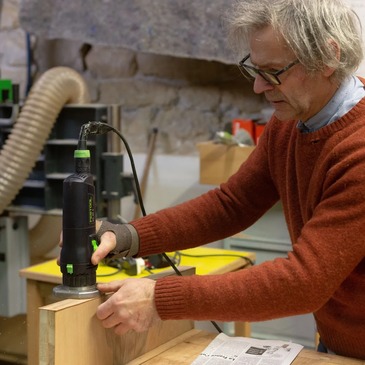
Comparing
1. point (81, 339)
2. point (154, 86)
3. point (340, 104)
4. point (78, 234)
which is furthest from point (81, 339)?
point (154, 86)

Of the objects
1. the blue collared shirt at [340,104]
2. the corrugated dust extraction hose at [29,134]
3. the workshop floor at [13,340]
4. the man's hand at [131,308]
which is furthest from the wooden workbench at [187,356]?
the corrugated dust extraction hose at [29,134]

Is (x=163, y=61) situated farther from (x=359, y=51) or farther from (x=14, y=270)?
(x=359, y=51)

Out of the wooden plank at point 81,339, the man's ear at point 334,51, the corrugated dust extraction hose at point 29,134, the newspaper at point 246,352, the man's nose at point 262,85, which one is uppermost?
the man's ear at point 334,51

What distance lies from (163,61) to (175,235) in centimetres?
164

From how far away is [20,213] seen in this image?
8.93ft

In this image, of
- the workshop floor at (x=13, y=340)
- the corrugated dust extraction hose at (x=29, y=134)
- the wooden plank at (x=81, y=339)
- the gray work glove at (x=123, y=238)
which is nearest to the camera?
the wooden plank at (x=81, y=339)

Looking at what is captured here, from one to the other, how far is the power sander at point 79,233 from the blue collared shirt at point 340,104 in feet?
1.49

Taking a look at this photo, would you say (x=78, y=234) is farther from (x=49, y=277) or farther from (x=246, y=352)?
(x=49, y=277)

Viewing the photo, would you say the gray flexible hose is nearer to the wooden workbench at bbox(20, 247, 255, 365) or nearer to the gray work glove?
the wooden workbench at bbox(20, 247, 255, 365)

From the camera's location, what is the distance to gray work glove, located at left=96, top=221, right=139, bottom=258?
1.33m

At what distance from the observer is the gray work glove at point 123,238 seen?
1.33 metres

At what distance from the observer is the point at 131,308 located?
1155 millimetres

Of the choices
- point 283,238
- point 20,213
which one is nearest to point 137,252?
point 283,238

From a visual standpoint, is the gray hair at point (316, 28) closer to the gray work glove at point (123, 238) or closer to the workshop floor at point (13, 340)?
the gray work glove at point (123, 238)
